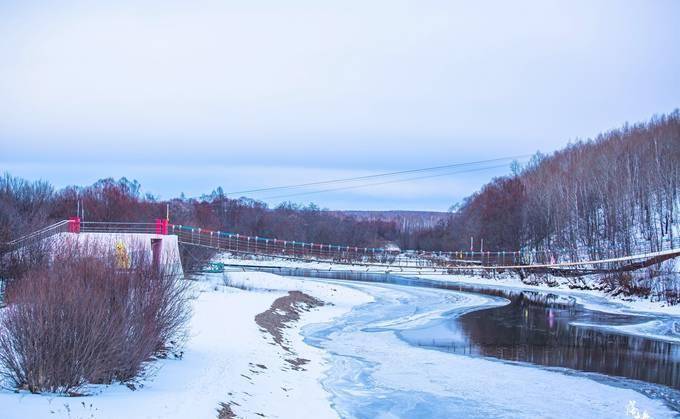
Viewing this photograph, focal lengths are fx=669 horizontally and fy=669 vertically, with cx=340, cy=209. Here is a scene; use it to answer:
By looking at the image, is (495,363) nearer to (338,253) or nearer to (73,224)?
(73,224)

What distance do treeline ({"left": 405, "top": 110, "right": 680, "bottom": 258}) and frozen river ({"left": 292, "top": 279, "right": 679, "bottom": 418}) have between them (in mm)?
27190

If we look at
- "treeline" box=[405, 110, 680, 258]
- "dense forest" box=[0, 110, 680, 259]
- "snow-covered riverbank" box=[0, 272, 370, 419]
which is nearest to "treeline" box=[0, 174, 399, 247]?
"dense forest" box=[0, 110, 680, 259]

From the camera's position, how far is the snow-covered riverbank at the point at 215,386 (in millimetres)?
8828

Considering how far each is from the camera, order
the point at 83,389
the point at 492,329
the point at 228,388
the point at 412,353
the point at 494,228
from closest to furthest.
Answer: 1. the point at 83,389
2. the point at 228,388
3. the point at 412,353
4. the point at 492,329
5. the point at 494,228

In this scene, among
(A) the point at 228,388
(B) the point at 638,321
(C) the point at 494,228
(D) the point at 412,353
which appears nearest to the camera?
(A) the point at 228,388

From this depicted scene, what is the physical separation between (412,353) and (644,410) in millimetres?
7562

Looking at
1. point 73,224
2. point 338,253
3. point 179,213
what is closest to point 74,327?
point 73,224

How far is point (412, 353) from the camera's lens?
19.8 meters

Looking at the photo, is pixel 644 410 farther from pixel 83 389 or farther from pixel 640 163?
pixel 640 163

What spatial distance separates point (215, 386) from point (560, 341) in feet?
51.6

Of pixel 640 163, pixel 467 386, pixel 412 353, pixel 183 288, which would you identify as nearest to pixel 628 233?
pixel 640 163

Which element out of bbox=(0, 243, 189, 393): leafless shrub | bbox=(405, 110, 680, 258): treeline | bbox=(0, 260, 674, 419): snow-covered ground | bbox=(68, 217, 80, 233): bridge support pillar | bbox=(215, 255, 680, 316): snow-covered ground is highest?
bbox=(405, 110, 680, 258): treeline

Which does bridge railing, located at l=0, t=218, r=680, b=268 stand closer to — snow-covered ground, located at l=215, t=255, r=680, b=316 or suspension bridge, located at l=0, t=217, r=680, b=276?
suspension bridge, located at l=0, t=217, r=680, b=276

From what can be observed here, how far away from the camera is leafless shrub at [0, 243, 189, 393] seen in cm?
930
